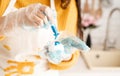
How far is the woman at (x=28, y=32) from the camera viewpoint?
589mm

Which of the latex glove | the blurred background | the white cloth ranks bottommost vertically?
the blurred background

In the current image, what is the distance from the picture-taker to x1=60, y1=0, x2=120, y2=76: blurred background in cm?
160

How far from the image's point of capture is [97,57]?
1.62 metres

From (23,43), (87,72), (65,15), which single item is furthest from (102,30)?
(23,43)

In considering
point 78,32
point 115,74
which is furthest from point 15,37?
point 115,74

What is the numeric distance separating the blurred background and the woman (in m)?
0.77

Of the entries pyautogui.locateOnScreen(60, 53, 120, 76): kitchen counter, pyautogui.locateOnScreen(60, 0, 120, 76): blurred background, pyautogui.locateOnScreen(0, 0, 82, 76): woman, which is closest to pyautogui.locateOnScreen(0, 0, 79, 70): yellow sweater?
pyautogui.locateOnScreen(0, 0, 82, 76): woman

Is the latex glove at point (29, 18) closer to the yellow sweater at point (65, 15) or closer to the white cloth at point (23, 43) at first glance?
the white cloth at point (23, 43)

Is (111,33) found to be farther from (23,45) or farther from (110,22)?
(23,45)

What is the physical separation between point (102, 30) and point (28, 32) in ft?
3.57

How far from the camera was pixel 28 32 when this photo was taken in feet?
2.11

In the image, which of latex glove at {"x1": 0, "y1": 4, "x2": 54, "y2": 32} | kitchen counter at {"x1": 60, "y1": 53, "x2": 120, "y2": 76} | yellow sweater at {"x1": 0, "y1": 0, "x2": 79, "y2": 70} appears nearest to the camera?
latex glove at {"x1": 0, "y1": 4, "x2": 54, "y2": 32}

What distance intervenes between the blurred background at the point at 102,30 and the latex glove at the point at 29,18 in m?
0.96

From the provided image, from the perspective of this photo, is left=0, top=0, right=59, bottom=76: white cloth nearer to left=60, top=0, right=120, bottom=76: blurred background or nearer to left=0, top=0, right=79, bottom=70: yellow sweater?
left=0, top=0, right=79, bottom=70: yellow sweater
